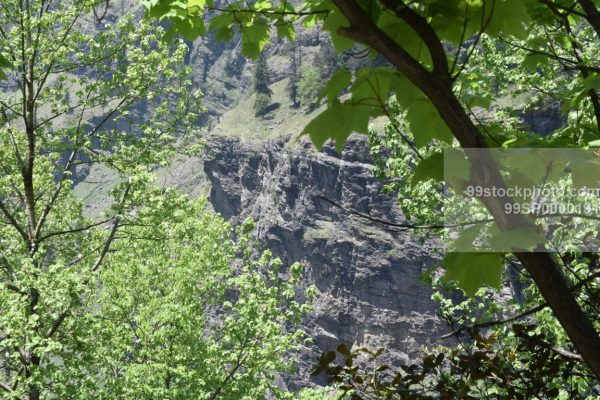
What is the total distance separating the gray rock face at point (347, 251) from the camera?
3029 inches

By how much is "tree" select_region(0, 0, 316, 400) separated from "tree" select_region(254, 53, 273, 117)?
10482 centimetres

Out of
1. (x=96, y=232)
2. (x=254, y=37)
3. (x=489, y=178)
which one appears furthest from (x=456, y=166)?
(x=96, y=232)

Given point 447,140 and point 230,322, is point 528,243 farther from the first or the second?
point 230,322

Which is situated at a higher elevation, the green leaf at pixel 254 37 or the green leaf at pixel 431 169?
the green leaf at pixel 254 37

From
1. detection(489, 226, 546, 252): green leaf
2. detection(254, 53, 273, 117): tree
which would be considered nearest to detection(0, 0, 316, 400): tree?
detection(489, 226, 546, 252): green leaf

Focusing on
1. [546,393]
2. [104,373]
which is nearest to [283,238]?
[104,373]

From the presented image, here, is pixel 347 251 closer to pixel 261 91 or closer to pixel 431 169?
pixel 261 91

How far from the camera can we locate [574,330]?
39.1 inches

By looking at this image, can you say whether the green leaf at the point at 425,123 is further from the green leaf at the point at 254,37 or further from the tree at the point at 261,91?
the tree at the point at 261,91

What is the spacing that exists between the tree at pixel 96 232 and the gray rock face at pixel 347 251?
185 ft

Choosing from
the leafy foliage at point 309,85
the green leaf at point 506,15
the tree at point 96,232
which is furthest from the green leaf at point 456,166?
the leafy foliage at point 309,85

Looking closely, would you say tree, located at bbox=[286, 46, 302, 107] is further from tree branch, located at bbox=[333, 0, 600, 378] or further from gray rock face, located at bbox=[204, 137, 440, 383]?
tree branch, located at bbox=[333, 0, 600, 378]

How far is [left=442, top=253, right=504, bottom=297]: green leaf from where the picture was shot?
3.49ft

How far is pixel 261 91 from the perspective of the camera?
120 metres
